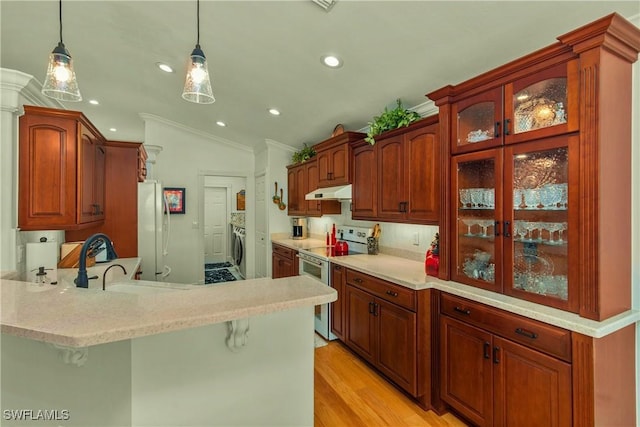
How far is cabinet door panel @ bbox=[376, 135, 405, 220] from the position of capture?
2750 millimetres

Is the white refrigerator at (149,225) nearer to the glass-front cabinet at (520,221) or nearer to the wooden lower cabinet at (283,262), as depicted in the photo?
the wooden lower cabinet at (283,262)

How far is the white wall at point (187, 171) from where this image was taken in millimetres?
5289

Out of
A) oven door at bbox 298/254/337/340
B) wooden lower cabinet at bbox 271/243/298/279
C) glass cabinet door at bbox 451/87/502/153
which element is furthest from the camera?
wooden lower cabinet at bbox 271/243/298/279

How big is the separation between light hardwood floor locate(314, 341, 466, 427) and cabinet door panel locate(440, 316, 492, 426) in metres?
0.22

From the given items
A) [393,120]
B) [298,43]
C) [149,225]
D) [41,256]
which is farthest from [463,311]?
[149,225]

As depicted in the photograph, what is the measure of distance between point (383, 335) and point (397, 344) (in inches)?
6.8

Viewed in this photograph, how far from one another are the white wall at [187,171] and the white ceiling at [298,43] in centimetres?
146

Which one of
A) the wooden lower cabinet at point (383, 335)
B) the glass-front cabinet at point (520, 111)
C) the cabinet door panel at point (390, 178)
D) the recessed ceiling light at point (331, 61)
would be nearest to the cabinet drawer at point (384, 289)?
the wooden lower cabinet at point (383, 335)

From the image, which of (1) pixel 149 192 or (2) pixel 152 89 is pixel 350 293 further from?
(2) pixel 152 89

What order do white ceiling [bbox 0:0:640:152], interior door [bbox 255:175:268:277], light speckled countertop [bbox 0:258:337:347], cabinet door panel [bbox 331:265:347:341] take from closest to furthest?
1. light speckled countertop [bbox 0:258:337:347]
2. white ceiling [bbox 0:0:640:152]
3. cabinet door panel [bbox 331:265:347:341]
4. interior door [bbox 255:175:268:277]

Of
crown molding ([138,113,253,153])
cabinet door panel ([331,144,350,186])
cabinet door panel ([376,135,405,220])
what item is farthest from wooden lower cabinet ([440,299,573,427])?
crown molding ([138,113,253,153])

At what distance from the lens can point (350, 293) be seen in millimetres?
2943

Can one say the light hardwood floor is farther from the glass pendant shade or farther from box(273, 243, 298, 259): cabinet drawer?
the glass pendant shade

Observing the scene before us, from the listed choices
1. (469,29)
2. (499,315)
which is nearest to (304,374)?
(499,315)
